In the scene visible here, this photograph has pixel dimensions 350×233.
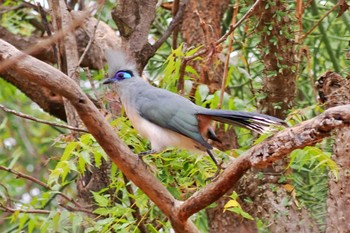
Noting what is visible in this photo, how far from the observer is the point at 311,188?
163 inches

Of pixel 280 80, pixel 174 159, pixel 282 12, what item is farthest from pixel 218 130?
pixel 174 159

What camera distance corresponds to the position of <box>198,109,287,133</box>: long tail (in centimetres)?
232

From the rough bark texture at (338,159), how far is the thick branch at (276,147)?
70 cm

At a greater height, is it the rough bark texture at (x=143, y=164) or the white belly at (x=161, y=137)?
the rough bark texture at (x=143, y=164)

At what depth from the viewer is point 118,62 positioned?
2.97 metres

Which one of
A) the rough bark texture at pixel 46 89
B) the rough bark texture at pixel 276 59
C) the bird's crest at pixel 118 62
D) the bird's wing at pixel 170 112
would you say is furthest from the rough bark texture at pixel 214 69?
the bird's wing at pixel 170 112

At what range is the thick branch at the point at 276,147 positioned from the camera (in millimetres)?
1912

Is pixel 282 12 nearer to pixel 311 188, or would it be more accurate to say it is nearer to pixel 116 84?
pixel 116 84

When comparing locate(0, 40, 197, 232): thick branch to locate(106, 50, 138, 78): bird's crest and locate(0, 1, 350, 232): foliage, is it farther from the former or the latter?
locate(106, 50, 138, 78): bird's crest

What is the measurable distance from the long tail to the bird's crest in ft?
1.77

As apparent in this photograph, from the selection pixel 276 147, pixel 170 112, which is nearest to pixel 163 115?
pixel 170 112

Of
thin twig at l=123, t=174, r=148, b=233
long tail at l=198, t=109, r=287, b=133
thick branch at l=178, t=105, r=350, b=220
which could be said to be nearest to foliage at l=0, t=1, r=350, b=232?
thin twig at l=123, t=174, r=148, b=233

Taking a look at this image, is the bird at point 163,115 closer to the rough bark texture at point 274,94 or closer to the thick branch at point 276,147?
the thick branch at point 276,147

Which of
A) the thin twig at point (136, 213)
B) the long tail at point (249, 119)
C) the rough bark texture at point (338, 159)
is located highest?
the long tail at point (249, 119)
